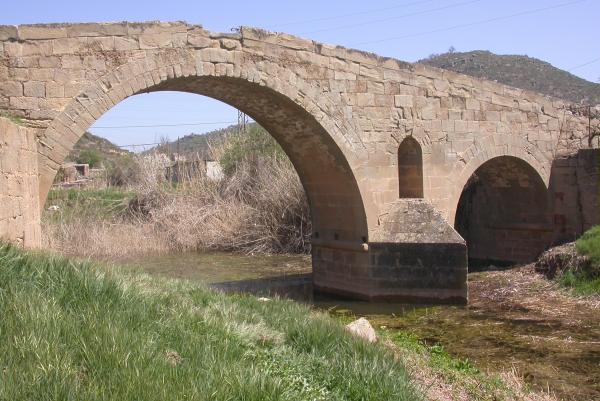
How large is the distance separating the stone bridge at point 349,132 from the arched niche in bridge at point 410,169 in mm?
22

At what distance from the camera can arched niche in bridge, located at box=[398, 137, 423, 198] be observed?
38.4ft

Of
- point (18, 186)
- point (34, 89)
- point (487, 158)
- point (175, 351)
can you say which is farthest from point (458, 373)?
point (487, 158)

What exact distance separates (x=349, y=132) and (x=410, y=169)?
1653 mm

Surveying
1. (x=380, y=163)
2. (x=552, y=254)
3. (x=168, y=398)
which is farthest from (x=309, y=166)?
(x=168, y=398)

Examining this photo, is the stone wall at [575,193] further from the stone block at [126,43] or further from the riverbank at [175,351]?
the stone block at [126,43]

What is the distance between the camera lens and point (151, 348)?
3859 millimetres

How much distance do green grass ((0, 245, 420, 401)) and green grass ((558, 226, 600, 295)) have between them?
6003 mm

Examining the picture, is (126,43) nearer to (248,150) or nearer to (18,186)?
(18,186)

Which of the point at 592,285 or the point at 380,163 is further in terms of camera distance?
the point at 380,163

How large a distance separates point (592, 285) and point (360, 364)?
6978 millimetres

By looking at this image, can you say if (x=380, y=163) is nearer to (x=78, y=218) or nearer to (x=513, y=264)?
(x=513, y=264)

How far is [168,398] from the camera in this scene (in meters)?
3.26

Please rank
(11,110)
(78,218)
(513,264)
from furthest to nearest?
(78,218) → (513,264) → (11,110)

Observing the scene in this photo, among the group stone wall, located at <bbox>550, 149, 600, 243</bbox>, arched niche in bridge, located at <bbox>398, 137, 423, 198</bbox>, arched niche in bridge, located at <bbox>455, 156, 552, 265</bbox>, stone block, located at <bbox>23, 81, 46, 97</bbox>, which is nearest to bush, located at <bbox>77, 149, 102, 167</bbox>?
arched niche in bridge, located at <bbox>455, 156, 552, 265</bbox>
